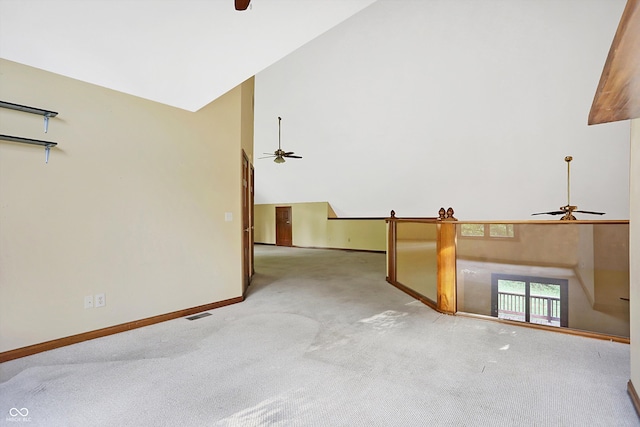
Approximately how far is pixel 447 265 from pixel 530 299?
1.27 meters

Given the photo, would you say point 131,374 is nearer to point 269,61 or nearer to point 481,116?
point 269,61

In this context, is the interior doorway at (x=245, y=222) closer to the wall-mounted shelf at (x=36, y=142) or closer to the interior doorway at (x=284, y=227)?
the wall-mounted shelf at (x=36, y=142)

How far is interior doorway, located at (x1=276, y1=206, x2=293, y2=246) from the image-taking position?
11.2 metres

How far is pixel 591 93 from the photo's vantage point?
4371 mm

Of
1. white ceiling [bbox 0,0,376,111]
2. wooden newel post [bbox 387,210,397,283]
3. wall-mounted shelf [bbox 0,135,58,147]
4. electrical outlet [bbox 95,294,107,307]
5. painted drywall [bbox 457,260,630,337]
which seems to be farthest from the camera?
wooden newel post [bbox 387,210,397,283]

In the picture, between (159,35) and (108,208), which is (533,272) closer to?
(159,35)

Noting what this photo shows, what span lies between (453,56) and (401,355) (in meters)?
4.50

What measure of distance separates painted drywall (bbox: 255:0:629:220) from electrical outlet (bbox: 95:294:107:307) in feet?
16.3

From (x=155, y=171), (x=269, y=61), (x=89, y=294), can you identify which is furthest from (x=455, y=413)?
(x=155, y=171)

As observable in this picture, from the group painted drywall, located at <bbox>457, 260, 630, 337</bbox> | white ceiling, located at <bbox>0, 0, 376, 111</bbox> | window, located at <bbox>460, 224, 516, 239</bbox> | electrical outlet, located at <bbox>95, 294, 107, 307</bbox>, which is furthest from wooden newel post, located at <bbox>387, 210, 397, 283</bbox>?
electrical outlet, located at <bbox>95, 294, 107, 307</bbox>

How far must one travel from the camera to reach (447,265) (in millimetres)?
3496

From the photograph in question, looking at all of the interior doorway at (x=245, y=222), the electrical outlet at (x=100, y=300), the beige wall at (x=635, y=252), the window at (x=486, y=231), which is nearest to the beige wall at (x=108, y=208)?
the electrical outlet at (x=100, y=300)

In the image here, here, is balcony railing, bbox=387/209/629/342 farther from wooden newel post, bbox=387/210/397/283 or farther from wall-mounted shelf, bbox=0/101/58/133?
wall-mounted shelf, bbox=0/101/58/133

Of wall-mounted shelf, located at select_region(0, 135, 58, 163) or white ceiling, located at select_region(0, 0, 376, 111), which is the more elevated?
white ceiling, located at select_region(0, 0, 376, 111)
